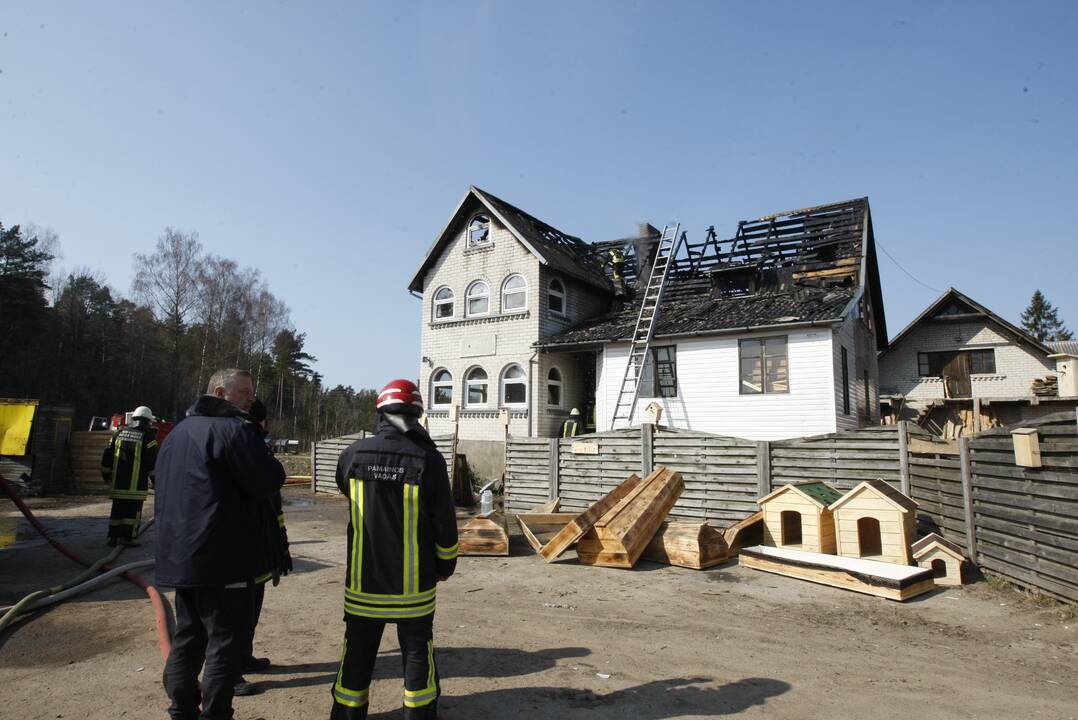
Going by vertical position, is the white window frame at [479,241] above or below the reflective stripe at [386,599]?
above

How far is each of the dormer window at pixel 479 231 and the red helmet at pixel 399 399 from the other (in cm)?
1767

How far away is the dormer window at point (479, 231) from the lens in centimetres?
2106

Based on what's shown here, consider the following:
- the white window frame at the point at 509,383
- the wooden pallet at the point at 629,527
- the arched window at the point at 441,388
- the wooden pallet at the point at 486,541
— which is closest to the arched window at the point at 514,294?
the white window frame at the point at 509,383

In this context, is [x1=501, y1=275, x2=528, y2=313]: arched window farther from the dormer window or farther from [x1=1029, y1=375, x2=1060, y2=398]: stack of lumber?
[x1=1029, y1=375, x2=1060, y2=398]: stack of lumber

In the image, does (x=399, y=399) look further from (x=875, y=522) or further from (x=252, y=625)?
(x=875, y=522)

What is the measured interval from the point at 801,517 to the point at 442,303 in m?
15.3

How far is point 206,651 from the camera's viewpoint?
3.54 m

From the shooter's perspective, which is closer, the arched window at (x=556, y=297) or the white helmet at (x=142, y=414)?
the white helmet at (x=142, y=414)

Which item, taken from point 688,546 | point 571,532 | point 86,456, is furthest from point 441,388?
point 688,546

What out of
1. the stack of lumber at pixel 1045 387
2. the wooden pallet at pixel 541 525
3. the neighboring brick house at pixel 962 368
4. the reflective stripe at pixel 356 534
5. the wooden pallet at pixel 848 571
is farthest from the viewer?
the neighboring brick house at pixel 962 368

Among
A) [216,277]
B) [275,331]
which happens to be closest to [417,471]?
[216,277]

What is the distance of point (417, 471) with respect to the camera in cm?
353

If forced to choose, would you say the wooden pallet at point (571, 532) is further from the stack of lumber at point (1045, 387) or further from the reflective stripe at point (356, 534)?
the stack of lumber at point (1045, 387)

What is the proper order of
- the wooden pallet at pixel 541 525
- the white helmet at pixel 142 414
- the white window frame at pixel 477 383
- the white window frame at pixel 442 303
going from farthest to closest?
1. the white window frame at pixel 442 303
2. the white window frame at pixel 477 383
3. the wooden pallet at pixel 541 525
4. the white helmet at pixel 142 414
